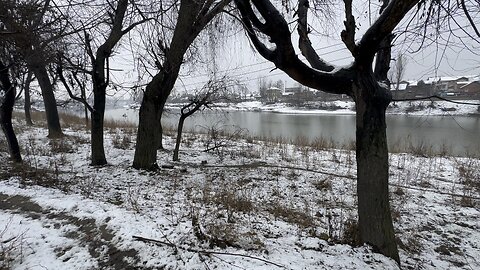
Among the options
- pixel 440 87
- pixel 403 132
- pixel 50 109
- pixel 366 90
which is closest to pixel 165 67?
pixel 366 90

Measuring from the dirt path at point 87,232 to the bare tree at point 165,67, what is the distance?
98.5 inches

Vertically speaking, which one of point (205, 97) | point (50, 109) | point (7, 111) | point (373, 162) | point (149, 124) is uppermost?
point (205, 97)

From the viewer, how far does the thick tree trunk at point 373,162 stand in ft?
8.57

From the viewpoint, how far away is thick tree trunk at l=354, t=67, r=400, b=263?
261 centimetres

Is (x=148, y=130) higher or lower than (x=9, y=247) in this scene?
higher

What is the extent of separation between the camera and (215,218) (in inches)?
130

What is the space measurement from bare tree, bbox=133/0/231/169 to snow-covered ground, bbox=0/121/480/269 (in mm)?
680

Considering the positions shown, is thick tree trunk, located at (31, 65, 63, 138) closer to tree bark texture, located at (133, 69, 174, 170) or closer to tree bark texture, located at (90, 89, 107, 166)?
tree bark texture, located at (90, 89, 107, 166)

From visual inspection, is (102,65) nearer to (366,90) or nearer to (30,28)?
(30,28)

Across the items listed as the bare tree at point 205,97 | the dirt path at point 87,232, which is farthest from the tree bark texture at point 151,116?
the dirt path at point 87,232

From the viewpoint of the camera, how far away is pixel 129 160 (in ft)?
22.7

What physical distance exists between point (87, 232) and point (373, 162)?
319cm

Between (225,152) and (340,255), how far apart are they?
21.8ft

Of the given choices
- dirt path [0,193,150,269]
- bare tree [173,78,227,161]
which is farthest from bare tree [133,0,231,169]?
dirt path [0,193,150,269]
